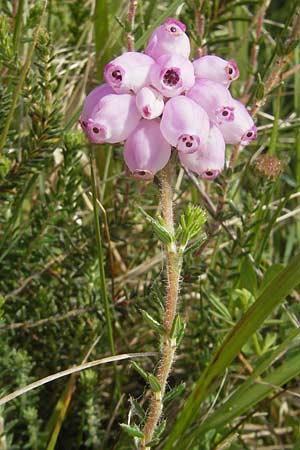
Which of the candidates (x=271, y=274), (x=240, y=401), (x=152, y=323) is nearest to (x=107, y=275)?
(x=271, y=274)

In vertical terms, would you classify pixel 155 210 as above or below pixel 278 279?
below

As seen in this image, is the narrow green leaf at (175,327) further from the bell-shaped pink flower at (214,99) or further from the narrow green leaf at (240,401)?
the bell-shaped pink flower at (214,99)

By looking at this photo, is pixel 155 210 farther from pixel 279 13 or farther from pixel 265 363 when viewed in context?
pixel 279 13

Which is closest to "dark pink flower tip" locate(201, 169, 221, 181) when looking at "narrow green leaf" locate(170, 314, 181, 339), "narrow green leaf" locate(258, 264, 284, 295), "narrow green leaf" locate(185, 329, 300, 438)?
"narrow green leaf" locate(170, 314, 181, 339)

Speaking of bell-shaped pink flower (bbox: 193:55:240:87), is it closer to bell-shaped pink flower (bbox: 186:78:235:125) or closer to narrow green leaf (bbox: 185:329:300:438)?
bell-shaped pink flower (bbox: 186:78:235:125)

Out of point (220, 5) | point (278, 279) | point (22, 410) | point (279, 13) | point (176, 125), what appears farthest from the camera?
point (279, 13)

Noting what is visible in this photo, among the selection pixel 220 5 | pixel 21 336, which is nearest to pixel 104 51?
pixel 220 5

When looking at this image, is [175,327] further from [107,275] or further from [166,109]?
[107,275]
